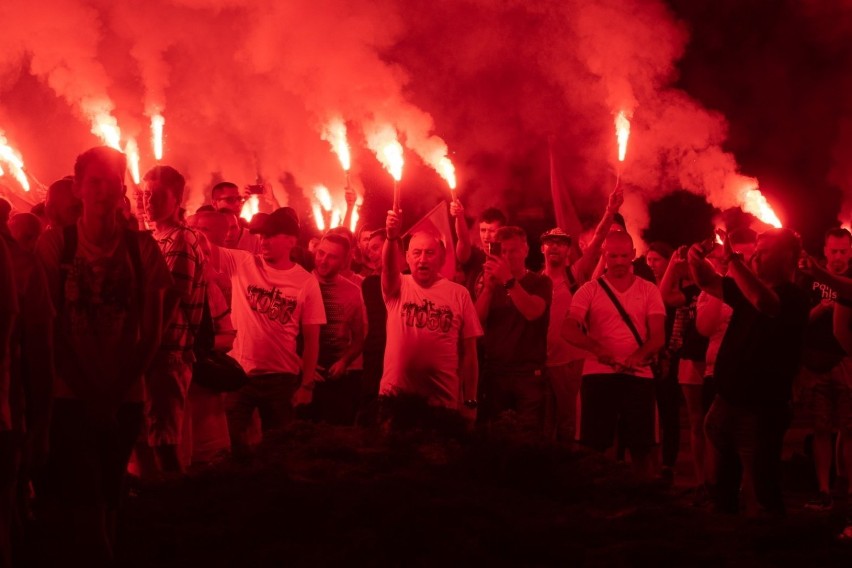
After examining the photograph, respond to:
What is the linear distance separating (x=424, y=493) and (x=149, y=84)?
43.1 ft

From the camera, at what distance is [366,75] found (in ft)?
45.9

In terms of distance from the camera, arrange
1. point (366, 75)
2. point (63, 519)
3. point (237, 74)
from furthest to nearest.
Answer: point (237, 74) < point (366, 75) < point (63, 519)

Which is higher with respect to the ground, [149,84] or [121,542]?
[149,84]

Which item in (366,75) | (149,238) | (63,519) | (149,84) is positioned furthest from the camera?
(149,84)

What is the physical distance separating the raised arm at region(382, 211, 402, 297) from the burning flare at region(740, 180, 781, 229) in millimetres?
2602

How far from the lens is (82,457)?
4.69 meters

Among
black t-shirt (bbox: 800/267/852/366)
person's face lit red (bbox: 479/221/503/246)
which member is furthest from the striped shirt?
black t-shirt (bbox: 800/267/852/366)

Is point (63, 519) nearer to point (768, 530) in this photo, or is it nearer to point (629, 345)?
point (768, 530)

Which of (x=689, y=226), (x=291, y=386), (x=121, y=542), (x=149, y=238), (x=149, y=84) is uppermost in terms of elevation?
(x=149, y=84)

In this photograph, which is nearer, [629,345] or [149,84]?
[629,345]

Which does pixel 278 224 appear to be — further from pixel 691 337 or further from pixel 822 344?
pixel 822 344

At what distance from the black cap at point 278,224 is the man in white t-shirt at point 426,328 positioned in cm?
79

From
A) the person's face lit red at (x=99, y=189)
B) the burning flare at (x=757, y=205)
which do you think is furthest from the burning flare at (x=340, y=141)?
the person's face lit red at (x=99, y=189)

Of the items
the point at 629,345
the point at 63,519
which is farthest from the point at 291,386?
the point at 63,519
